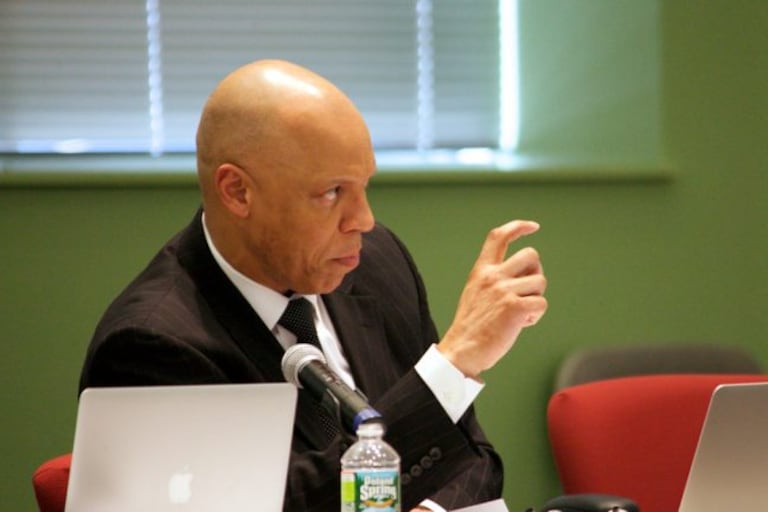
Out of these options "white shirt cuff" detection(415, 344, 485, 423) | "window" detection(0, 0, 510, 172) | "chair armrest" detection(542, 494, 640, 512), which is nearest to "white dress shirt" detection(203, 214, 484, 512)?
"white shirt cuff" detection(415, 344, 485, 423)

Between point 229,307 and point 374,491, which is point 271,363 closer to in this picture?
point 229,307

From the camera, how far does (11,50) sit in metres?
4.08

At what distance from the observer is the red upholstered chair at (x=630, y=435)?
3.15 meters

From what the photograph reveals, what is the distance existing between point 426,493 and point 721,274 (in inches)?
82.7

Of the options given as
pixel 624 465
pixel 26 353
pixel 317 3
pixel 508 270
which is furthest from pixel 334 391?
pixel 317 3

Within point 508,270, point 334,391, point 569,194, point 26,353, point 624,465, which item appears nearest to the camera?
point 334,391

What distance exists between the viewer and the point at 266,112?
8.29 feet

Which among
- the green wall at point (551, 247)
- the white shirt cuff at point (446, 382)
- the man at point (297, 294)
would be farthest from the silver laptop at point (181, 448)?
the green wall at point (551, 247)

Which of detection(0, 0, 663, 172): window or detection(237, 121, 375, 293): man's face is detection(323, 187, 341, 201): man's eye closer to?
detection(237, 121, 375, 293): man's face

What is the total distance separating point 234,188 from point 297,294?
263 millimetres

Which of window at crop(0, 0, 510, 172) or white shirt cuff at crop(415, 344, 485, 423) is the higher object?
window at crop(0, 0, 510, 172)

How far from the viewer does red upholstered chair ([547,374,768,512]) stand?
124 inches

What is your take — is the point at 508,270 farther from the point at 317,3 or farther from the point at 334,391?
the point at 317,3

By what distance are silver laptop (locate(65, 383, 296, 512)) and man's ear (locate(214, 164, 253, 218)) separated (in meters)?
0.72
